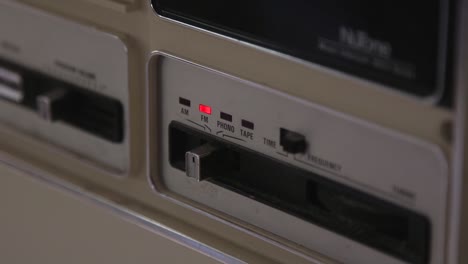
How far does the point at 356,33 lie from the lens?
67cm

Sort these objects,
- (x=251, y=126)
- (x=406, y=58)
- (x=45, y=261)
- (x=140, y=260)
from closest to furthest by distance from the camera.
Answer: (x=406, y=58)
(x=251, y=126)
(x=140, y=260)
(x=45, y=261)

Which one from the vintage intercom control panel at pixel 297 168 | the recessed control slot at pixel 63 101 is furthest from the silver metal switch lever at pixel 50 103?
the vintage intercom control panel at pixel 297 168

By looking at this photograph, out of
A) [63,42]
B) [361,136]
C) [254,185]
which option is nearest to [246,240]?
[254,185]

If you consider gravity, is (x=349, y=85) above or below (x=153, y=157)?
above

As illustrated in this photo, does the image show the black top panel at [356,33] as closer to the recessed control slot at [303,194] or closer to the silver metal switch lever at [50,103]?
the recessed control slot at [303,194]

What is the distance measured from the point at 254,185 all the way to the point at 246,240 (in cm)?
5

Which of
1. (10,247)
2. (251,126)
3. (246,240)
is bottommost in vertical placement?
(10,247)

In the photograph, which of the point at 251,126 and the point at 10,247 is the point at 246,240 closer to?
the point at 251,126

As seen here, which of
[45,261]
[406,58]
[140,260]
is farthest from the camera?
[45,261]

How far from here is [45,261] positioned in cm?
102

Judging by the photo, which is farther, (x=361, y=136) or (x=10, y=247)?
A: (x=10, y=247)

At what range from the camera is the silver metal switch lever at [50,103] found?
3.15 ft

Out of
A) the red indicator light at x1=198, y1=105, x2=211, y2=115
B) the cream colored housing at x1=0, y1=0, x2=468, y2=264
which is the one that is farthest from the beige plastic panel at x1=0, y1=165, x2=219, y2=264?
the red indicator light at x1=198, y1=105, x2=211, y2=115

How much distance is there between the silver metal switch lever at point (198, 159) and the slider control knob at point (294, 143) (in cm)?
9
